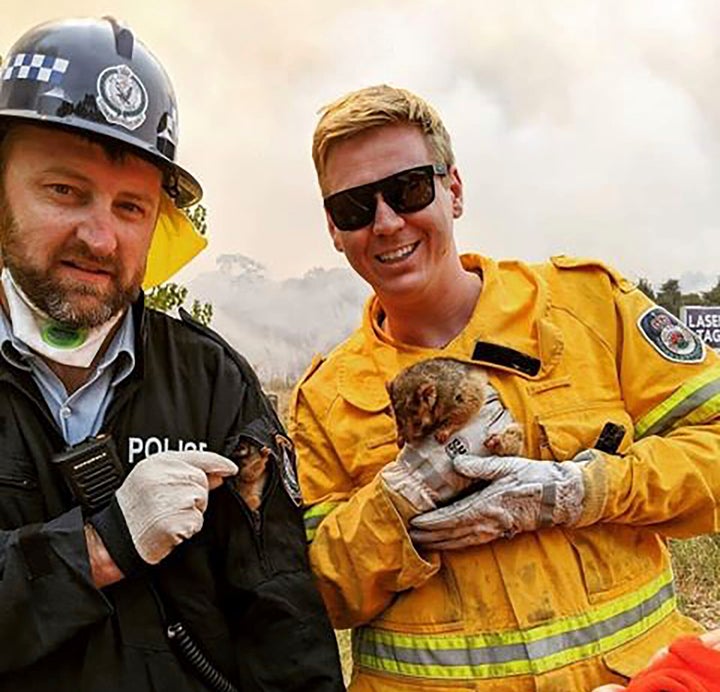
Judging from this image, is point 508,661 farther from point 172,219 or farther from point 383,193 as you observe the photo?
point 172,219

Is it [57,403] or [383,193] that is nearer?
[57,403]

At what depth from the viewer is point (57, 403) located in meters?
2.27

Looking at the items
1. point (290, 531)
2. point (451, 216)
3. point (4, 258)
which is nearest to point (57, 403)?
point (4, 258)

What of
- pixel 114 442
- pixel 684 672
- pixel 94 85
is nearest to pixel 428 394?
pixel 114 442

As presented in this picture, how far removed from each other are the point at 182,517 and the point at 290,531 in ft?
1.43

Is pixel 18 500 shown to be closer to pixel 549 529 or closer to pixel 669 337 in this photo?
pixel 549 529

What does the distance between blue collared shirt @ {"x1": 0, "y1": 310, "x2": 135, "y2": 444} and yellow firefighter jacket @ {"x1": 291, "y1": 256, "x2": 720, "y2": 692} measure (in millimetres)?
683

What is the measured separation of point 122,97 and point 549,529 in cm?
155

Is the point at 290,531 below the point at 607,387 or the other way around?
below

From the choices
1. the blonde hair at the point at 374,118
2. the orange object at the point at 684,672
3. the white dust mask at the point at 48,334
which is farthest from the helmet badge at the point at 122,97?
the orange object at the point at 684,672

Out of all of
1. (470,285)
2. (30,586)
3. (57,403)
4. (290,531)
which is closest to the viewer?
(30,586)

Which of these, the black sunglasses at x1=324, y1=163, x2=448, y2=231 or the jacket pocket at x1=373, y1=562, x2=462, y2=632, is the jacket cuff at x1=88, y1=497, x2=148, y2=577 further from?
the black sunglasses at x1=324, y1=163, x2=448, y2=231

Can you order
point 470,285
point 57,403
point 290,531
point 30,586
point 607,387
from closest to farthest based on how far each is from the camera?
point 30,586 → point 57,403 → point 290,531 → point 607,387 → point 470,285

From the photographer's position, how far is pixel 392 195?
2760 millimetres
